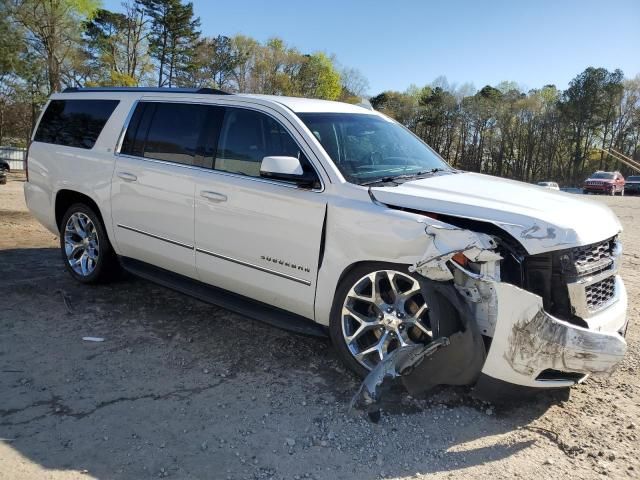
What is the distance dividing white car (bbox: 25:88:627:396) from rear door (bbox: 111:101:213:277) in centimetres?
2

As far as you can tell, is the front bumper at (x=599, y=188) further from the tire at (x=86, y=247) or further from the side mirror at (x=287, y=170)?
the side mirror at (x=287, y=170)

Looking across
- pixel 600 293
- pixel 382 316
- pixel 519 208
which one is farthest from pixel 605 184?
pixel 382 316

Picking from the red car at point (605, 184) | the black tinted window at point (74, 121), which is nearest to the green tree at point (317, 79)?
the red car at point (605, 184)

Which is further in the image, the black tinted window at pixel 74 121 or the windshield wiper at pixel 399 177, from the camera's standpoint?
the black tinted window at pixel 74 121

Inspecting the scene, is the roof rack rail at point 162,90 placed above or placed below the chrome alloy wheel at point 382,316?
above

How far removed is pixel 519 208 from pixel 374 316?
44.8 inches

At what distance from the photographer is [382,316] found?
10.9 feet

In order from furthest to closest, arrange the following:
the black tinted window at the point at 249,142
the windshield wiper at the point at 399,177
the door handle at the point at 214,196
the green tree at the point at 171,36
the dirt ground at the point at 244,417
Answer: the green tree at the point at 171,36, the door handle at the point at 214,196, the black tinted window at the point at 249,142, the windshield wiper at the point at 399,177, the dirt ground at the point at 244,417

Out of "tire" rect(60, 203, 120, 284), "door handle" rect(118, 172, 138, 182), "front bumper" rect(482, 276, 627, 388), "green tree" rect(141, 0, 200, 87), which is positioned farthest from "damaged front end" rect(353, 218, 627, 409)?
"green tree" rect(141, 0, 200, 87)

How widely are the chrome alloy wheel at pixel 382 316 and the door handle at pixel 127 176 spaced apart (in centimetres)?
242

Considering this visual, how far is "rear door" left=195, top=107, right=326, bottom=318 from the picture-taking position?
3.56 meters

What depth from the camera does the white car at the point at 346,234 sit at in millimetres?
2887

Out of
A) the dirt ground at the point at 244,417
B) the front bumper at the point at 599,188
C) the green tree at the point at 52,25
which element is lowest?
the dirt ground at the point at 244,417

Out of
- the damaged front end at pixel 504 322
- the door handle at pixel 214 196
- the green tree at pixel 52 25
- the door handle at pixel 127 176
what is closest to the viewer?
the damaged front end at pixel 504 322
